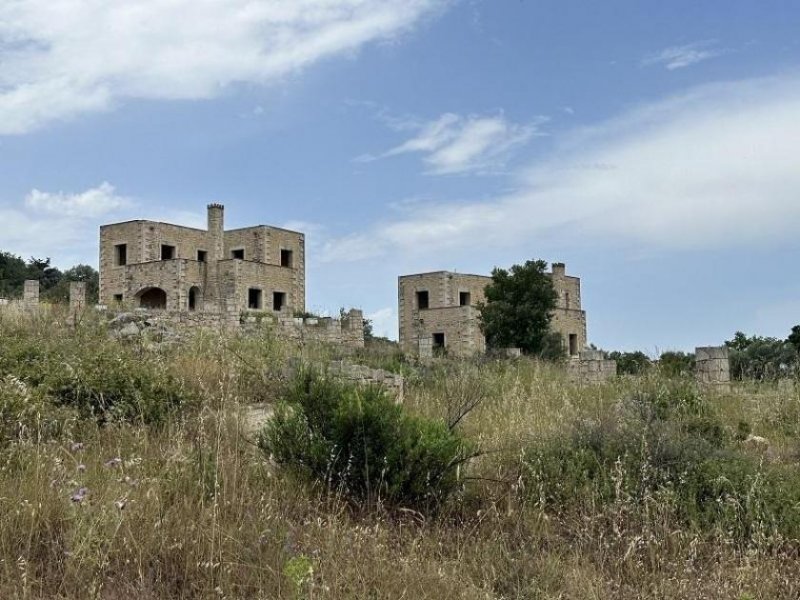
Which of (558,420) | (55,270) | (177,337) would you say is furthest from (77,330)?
(55,270)

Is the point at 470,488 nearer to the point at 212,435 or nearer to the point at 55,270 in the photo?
the point at 212,435

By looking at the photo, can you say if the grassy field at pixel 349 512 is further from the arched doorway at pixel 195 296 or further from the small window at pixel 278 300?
the small window at pixel 278 300

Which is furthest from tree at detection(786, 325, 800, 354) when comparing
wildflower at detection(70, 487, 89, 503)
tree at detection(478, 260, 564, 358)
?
wildflower at detection(70, 487, 89, 503)

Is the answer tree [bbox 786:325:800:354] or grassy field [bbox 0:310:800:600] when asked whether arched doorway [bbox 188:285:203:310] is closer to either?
tree [bbox 786:325:800:354]

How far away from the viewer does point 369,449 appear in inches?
186

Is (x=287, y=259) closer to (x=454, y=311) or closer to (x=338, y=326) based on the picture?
(x=454, y=311)

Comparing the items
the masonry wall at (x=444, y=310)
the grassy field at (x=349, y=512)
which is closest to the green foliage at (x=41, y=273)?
the masonry wall at (x=444, y=310)

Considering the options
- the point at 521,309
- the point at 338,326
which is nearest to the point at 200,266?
the point at 338,326

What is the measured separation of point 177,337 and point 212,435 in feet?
20.9

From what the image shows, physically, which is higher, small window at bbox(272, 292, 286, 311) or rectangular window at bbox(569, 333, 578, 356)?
small window at bbox(272, 292, 286, 311)

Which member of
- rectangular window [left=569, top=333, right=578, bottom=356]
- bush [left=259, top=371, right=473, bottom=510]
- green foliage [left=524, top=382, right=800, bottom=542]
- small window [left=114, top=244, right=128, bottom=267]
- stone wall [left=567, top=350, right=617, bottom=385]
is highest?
small window [left=114, top=244, right=128, bottom=267]

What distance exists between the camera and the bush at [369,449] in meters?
4.59

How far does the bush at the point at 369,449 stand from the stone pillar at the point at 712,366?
7988 millimetres

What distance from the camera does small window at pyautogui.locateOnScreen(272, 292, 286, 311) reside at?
121ft
